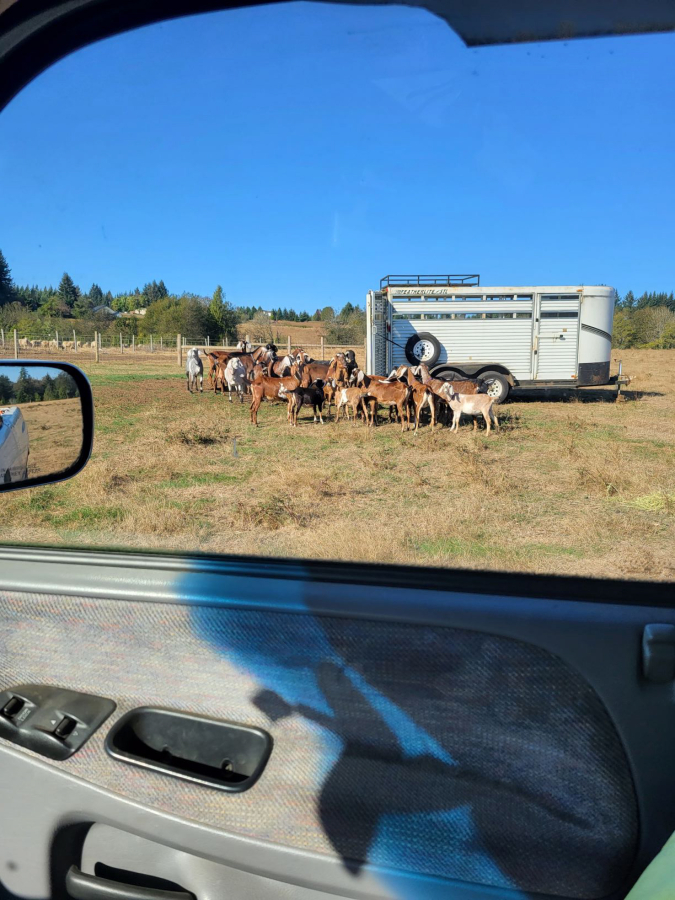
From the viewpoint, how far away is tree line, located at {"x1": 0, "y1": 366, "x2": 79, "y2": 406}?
1498mm

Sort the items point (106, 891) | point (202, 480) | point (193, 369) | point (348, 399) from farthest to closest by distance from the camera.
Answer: point (348, 399), point (193, 369), point (202, 480), point (106, 891)

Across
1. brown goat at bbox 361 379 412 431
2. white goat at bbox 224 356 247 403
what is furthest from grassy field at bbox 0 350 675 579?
white goat at bbox 224 356 247 403

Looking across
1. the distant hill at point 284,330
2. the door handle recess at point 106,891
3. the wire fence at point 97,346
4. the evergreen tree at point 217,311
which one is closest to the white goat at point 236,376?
the wire fence at point 97,346

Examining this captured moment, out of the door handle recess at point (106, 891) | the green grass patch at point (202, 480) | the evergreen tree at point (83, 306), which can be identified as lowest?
the door handle recess at point (106, 891)

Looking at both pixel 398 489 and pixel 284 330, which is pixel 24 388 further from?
pixel 398 489

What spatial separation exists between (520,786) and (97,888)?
0.96 metres

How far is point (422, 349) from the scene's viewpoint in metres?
4.77

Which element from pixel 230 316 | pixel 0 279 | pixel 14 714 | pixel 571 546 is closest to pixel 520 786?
pixel 571 546

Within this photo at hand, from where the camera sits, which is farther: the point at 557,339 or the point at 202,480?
the point at 202,480

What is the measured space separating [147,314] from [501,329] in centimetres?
189

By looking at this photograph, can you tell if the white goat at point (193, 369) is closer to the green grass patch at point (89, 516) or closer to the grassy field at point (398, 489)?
the grassy field at point (398, 489)

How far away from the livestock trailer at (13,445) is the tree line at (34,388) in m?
0.03

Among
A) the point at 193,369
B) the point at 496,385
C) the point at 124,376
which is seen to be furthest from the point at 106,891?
the point at 193,369

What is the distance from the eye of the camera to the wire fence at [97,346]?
2008mm
